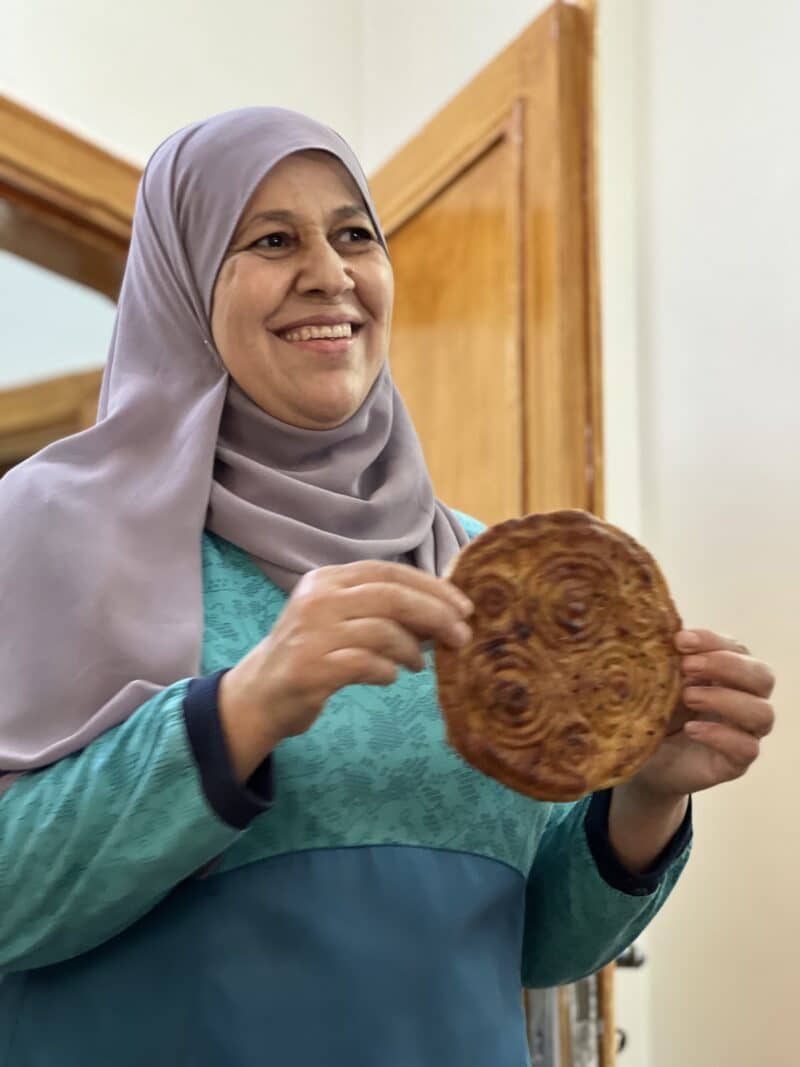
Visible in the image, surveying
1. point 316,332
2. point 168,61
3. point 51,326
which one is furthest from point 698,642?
point 51,326

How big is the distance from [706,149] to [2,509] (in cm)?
131

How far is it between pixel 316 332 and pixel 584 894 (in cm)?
49

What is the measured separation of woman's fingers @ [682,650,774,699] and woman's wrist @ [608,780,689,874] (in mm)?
109

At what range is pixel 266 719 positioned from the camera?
2.60 ft

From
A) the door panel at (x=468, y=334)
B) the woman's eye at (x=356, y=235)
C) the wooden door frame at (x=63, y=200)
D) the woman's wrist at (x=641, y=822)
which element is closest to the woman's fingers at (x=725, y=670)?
the woman's wrist at (x=641, y=822)

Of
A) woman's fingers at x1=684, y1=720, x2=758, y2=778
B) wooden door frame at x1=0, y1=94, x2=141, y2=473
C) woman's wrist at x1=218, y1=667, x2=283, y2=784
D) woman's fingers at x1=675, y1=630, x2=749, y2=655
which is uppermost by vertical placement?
wooden door frame at x1=0, y1=94, x2=141, y2=473

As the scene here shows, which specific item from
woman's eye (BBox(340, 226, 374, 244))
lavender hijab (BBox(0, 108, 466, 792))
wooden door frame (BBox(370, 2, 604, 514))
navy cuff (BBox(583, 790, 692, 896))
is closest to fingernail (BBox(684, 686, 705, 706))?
navy cuff (BBox(583, 790, 692, 896))

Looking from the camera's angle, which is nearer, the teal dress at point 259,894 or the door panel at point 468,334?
the teal dress at point 259,894

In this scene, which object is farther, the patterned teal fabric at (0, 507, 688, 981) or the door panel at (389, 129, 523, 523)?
the door panel at (389, 129, 523, 523)

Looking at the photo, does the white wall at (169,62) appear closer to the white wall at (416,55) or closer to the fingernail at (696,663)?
the white wall at (416,55)

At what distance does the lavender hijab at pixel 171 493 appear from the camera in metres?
0.90

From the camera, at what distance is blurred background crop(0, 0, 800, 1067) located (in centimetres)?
171

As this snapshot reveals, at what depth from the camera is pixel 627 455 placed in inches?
79.1

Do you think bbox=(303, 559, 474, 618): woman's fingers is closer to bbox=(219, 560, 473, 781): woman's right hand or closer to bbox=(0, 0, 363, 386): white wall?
bbox=(219, 560, 473, 781): woman's right hand
